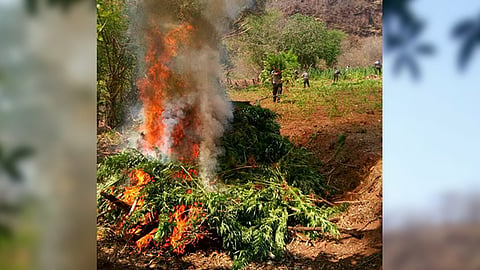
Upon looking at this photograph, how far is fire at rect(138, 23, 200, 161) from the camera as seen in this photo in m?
2.57

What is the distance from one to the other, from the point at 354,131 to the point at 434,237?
0.62 metres

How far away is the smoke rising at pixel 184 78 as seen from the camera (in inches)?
99.8

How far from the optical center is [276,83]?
249 centimetres

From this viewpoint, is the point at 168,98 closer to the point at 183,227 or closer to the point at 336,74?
the point at 183,227

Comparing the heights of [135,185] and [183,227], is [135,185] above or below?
above

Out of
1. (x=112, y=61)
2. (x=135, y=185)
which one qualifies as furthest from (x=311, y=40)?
(x=135, y=185)

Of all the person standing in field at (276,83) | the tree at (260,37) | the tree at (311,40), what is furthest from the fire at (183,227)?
the tree at (311,40)

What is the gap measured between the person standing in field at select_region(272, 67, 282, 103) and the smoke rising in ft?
0.81

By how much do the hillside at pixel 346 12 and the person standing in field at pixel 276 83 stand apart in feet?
1.01

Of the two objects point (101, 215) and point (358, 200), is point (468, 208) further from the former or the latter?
point (101, 215)

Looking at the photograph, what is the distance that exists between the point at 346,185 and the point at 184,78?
101cm

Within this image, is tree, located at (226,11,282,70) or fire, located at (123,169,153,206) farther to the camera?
fire, located at (123,169,153,206)

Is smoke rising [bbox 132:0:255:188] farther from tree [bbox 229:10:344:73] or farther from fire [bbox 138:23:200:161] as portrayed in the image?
tree [bbox 229:10:344:73]

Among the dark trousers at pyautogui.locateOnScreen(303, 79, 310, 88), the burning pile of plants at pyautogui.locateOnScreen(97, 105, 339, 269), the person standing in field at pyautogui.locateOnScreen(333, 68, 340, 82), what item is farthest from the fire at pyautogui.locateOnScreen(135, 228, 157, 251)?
the person standing in field at pyautogui.locateOnScreen(333, 68, 340, 82)
